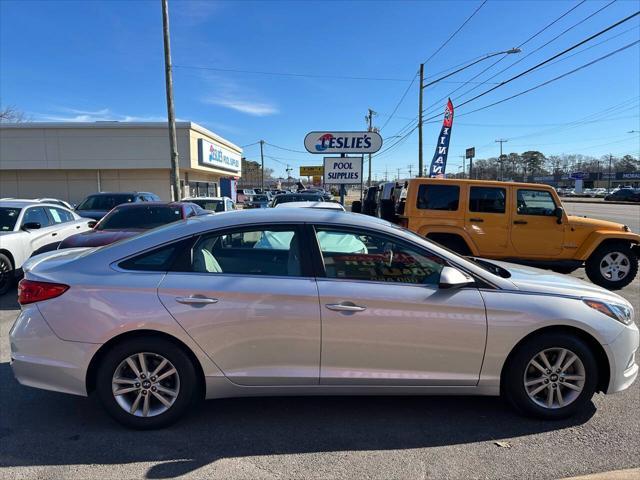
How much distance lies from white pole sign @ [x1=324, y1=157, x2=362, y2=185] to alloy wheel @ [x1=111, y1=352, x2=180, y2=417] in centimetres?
1008

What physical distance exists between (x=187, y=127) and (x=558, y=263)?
2280 cm

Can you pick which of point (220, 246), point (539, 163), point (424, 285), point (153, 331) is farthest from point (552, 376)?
point (539, 163)

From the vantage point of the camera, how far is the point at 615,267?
8000mm

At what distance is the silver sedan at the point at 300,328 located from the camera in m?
2.99

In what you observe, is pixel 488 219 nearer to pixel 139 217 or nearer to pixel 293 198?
pixel 293 198

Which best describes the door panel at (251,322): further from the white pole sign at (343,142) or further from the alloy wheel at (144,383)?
the white pole sign at (343,142)

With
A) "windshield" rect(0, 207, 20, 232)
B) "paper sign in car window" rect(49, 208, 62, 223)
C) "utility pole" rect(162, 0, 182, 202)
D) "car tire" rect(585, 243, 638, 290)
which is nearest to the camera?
"windshield" rect(0, 207, 20, 232)

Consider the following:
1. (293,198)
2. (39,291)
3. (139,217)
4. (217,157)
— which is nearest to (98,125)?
(217,157)

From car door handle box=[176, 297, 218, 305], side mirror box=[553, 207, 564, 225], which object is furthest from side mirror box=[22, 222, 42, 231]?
side mirror box=[553, 207, 564, 225]

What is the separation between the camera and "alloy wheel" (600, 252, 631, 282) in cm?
797

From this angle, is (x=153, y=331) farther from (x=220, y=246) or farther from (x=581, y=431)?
(x=581, y=431)

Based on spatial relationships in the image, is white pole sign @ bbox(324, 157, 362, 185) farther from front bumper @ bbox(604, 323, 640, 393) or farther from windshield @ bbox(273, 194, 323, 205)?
front bumper @ bbox(604, 323, 640, 393)

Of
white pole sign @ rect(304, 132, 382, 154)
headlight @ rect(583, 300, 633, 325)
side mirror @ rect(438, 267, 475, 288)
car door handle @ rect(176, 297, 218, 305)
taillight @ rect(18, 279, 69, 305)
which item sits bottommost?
headlight @ rect(583, 300, 633, 325)

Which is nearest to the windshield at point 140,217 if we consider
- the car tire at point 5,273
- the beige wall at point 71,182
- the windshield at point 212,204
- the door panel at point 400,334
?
the car tire at point 5,273
